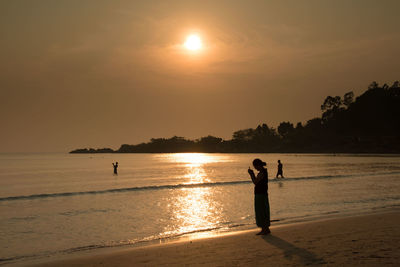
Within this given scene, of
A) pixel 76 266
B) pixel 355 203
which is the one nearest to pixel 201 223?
pixel 76 266

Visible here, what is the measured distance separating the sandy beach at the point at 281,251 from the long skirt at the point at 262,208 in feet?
1.61

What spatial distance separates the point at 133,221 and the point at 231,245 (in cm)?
805

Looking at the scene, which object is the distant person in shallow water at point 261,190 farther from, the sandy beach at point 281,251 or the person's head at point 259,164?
the sandy beach at point 281,251

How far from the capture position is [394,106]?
198 m

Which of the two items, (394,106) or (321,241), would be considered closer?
(321,241)

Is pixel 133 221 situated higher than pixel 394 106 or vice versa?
pixel 394 106

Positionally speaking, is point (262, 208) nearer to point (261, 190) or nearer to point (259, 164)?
point (261, 190)

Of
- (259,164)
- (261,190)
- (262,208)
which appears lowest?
(262,208)

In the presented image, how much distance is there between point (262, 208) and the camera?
1195 cm

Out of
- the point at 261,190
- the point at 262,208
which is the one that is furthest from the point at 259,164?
the point at 262,208

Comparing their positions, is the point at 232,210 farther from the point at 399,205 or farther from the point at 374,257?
the point at 374,257

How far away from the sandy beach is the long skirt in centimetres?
49

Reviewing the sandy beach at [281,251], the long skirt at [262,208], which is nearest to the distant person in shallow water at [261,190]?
the long skirt at [262,208]

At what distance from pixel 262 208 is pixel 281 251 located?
92.9 inches
